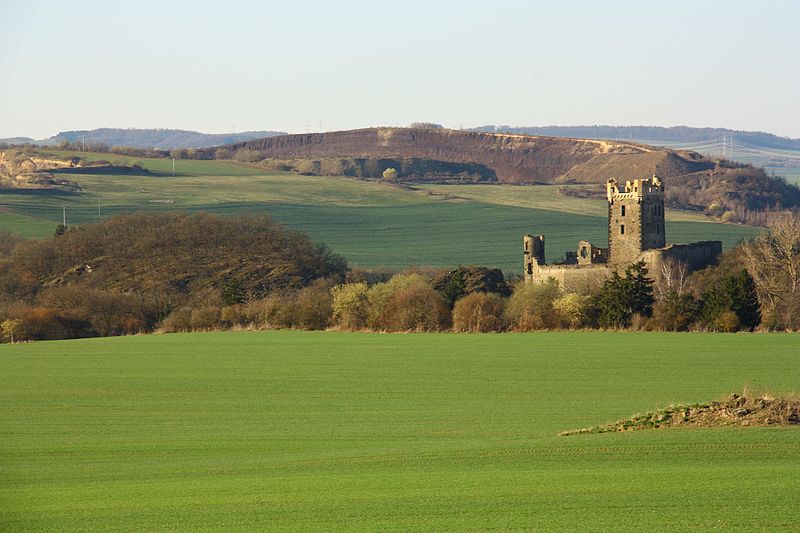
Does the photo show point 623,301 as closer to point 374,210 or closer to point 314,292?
point 314,292

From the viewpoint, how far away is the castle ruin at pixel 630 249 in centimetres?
6938

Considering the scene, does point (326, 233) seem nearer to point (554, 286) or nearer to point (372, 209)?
point (372, 209)

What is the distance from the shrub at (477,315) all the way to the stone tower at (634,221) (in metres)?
14.4

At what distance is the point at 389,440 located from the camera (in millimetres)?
26266

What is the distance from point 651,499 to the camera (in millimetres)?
18141

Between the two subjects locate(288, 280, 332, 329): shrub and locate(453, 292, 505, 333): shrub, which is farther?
locate(288, 280, 332, 329): shrub

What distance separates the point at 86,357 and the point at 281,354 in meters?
6.67

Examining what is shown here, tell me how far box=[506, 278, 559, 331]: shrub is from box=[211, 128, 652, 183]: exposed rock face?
107325mm

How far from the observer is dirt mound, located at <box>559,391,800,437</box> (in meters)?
25.2

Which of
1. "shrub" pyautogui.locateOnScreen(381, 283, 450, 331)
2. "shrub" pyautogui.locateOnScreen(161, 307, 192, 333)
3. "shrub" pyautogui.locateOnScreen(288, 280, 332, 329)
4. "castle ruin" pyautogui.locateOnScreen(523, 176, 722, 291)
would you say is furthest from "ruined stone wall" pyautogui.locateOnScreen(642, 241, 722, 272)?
"shrub" pyautogui.locateOnScreen(161, 307, 192, 333)

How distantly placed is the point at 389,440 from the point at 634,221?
49.1 meters

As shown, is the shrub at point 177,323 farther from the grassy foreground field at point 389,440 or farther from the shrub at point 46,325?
the grassy foreground field at point 389,440

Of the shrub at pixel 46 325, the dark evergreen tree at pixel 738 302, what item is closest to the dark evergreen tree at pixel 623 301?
the dark evergreen tree at pixel 738 302

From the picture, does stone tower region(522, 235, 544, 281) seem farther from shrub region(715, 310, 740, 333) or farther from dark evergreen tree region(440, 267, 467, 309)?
shrub region(715, 310, 740, 333)
